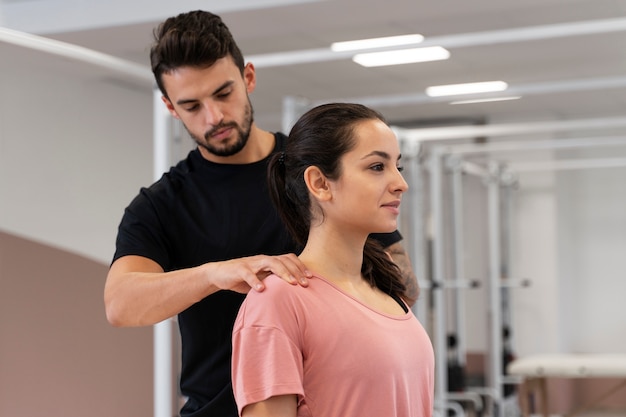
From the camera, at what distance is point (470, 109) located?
693 centimetres

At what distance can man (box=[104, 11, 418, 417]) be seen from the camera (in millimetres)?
1602

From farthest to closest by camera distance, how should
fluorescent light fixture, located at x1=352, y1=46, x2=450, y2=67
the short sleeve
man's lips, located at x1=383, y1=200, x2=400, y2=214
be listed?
fluorescent light fixture, located at x1=352, y1=46, x2=450, y2=67 < man's lips, located at x1=383, y1=200, x2=400, y2=214 < the short sleeve

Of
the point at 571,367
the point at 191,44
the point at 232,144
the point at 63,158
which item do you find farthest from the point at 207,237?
the point at 571,367

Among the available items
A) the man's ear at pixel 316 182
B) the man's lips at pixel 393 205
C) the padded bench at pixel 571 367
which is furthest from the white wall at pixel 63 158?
the padded bench at pixel 571 367

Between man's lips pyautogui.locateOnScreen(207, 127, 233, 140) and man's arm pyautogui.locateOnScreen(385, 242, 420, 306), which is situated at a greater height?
man's lips pyautogui.locateOnScreen(207, 127, 233, 140)

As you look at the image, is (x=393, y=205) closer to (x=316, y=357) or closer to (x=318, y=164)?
(x=318, y=164)

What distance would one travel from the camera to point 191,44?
161 cm

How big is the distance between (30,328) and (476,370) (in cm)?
589

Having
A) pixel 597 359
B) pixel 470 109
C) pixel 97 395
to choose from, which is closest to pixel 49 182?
pixel 97 395

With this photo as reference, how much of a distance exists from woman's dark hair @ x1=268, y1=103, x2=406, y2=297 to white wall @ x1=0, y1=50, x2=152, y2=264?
81cm

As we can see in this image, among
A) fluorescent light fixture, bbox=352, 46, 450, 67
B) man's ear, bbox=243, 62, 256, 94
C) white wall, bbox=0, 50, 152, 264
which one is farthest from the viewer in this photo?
fluorescent light fixture, bbox=352, 46, 450, 67

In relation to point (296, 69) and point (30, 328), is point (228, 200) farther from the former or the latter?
point (296, 69)

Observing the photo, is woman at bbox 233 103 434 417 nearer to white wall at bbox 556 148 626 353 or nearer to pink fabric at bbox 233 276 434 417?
pink fabric at bbox 233 276 434 417


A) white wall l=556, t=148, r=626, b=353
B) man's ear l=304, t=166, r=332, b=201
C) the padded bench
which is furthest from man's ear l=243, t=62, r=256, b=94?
white wall l=556, t=148, r=626, b=353
